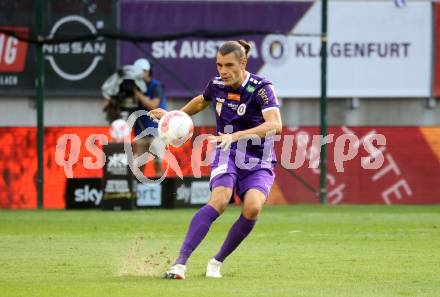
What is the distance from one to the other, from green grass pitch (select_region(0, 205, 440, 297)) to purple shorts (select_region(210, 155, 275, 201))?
80cm

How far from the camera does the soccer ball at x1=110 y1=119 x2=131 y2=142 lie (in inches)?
829

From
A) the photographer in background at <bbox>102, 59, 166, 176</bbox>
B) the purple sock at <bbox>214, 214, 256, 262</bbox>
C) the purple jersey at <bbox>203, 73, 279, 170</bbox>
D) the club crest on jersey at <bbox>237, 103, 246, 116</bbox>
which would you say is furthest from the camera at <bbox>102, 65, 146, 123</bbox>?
the purple sock at <bbox>214, 214, 256, 262</bbox>

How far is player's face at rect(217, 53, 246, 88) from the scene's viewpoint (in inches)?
418

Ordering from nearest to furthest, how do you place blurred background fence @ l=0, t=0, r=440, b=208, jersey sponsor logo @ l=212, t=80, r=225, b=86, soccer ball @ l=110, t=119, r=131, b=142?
jersey sponsor logo @ l=212, t=80, r=225, b=86 < soccer ball @ l=110, t=119, r=131, b=142 < blurred background fence @ l=0, t=0, r=440, b=208

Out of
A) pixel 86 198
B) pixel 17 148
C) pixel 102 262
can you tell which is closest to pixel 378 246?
pixel 102 262

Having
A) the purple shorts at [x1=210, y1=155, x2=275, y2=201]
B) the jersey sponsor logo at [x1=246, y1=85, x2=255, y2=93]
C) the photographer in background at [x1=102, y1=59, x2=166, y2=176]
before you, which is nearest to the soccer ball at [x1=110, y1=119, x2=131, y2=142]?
the photographer in background at [x1=102, y1=59, x2=166, y2=176]

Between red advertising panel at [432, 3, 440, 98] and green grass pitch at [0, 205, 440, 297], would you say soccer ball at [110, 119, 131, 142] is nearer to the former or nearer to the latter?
green grass pitch at [0, 205, 440, 297]

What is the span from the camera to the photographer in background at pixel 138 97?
20953mm

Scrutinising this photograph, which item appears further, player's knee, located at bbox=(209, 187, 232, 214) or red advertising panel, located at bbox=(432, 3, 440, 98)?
red advertising panel, located at bbox=(432, 3, 440, 98)

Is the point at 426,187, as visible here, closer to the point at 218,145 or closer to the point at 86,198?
the point at 86,198

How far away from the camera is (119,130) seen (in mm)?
21078

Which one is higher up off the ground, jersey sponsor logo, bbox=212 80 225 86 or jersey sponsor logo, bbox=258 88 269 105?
jersey sponsor logo, bbox=212 80 225 86

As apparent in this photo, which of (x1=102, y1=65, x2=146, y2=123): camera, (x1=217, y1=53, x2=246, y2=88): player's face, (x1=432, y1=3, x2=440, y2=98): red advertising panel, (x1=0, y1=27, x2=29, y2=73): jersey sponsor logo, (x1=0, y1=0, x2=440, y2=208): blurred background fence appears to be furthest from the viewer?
(x1=432, y1=3, x2=440, y2=98): red advertising panel

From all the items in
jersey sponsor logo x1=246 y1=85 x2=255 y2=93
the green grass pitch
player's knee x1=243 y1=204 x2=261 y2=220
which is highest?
jersey sponsor logo x1=246 y1=85 x2=255 y2=93
